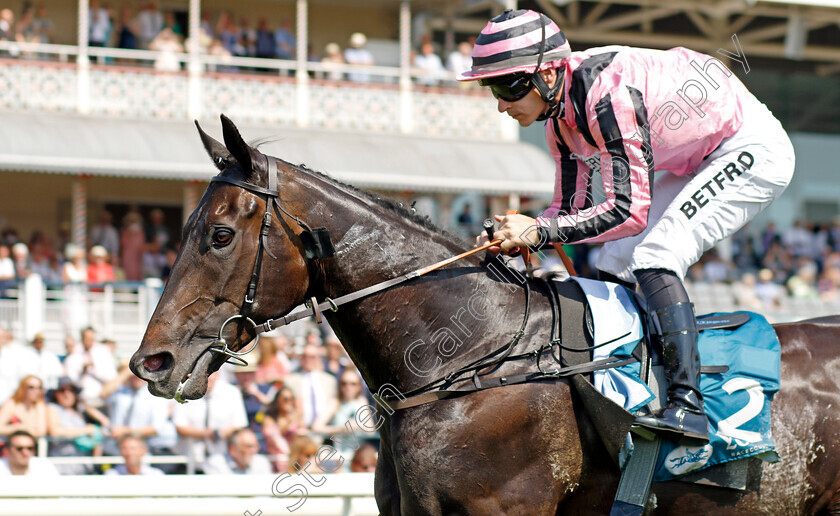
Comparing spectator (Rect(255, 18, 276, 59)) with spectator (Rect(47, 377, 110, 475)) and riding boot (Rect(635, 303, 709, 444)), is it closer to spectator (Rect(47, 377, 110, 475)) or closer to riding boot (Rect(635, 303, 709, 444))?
spectator (Rect(47, 377, 110, 475))

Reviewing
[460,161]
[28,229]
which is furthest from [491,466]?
[28,229]

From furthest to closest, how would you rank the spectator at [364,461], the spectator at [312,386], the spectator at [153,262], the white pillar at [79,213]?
the white pillar at [79,213], the spectator at [153,262], the spectator at [312,386], the spectator at [364,461]

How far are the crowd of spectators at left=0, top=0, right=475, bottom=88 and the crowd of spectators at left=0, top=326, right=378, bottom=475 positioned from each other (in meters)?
8.23

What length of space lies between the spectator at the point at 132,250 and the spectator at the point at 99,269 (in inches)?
40.3

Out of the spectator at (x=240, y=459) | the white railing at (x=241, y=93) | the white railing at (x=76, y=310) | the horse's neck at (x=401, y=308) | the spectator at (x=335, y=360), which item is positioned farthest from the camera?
the white railing at (x=241, y=93)

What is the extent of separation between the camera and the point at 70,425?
6.96m

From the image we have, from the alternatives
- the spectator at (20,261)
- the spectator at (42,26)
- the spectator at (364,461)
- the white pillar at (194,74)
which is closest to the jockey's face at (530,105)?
the spectator at (364,461)

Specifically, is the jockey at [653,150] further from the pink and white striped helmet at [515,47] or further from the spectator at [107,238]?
the spectator at [107,238]

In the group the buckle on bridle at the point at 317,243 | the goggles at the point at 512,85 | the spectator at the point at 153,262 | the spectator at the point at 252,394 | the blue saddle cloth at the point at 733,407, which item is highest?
the goggles at the point at 512,85

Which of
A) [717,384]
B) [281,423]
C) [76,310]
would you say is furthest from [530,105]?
[76,310]

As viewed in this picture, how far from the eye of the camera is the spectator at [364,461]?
6.34m

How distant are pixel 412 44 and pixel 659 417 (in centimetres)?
1576

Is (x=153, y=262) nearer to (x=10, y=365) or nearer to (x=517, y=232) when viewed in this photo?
(x=10, y=365)

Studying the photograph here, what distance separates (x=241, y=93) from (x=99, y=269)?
4798 mm
